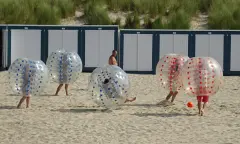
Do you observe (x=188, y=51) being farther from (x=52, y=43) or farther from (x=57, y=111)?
(x=57, y=111)

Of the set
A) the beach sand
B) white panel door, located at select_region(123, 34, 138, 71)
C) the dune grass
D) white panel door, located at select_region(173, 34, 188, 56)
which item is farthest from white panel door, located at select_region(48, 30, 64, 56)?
the dune grass

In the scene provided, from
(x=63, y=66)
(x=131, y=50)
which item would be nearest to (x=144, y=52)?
(x=131, y=50)

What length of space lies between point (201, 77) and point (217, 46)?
9903 millimetres

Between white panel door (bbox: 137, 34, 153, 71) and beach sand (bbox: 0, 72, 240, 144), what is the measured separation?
19.5ft

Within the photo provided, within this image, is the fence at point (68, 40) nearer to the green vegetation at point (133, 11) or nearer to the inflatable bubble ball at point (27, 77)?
the green vegetation at point (133, 11)

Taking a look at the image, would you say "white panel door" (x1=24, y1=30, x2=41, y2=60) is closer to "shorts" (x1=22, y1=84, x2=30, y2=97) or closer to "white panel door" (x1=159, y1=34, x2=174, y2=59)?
"white panel door" (x1=159, y1=34, x2=174, y2=59)

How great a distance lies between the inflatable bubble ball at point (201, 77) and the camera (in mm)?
13273

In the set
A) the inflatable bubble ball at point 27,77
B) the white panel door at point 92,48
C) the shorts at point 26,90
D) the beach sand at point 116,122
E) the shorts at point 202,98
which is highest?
the white panel door at point 92,48

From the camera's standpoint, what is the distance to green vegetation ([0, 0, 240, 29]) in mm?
29891

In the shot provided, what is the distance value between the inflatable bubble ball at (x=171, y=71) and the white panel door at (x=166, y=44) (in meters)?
7.95

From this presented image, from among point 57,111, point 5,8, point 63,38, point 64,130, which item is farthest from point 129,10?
point 64,130

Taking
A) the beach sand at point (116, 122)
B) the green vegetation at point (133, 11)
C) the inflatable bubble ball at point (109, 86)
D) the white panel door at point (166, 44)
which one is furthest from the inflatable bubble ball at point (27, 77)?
the green vegetation at point (133, 11)

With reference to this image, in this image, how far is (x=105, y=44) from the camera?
23.1 m

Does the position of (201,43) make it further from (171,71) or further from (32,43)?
(171,71)
